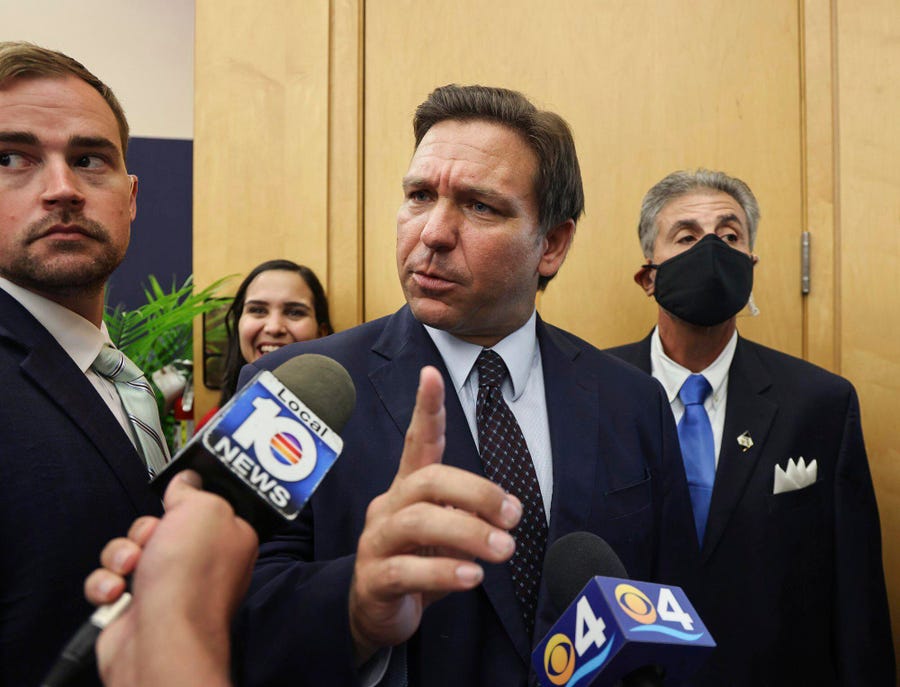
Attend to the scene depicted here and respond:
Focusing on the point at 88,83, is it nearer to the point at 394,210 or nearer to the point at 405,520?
the point at 405,520

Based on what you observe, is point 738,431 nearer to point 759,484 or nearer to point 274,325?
point 759,484

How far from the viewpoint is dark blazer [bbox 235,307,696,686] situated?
957mm

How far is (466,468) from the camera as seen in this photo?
4.05ft

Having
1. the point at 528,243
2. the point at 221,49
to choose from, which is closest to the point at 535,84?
the point at 221,49

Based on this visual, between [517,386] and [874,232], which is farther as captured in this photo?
[874,232]

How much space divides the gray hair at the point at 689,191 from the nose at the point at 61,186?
1538 mm

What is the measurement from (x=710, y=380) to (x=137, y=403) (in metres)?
1.43

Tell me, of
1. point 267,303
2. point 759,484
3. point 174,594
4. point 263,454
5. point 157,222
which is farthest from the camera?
point 157,222

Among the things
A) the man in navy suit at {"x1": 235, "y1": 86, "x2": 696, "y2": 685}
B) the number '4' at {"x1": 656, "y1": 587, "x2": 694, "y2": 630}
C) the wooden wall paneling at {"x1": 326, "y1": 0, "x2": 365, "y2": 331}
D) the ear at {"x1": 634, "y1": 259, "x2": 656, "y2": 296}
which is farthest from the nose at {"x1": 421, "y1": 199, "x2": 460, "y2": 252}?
the wooden wall paneling at {"x1": 326, "y1": 0, "x2": 365, "y2": 331}

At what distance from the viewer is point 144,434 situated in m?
1.26

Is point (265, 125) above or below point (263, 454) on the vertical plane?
above

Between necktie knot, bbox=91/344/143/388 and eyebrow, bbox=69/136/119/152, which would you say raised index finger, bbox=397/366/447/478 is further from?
eyebrow, bbox=69/136/119/152

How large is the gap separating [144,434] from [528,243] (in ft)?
2.43

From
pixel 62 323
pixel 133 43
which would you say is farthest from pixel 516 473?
pixel 133 43
